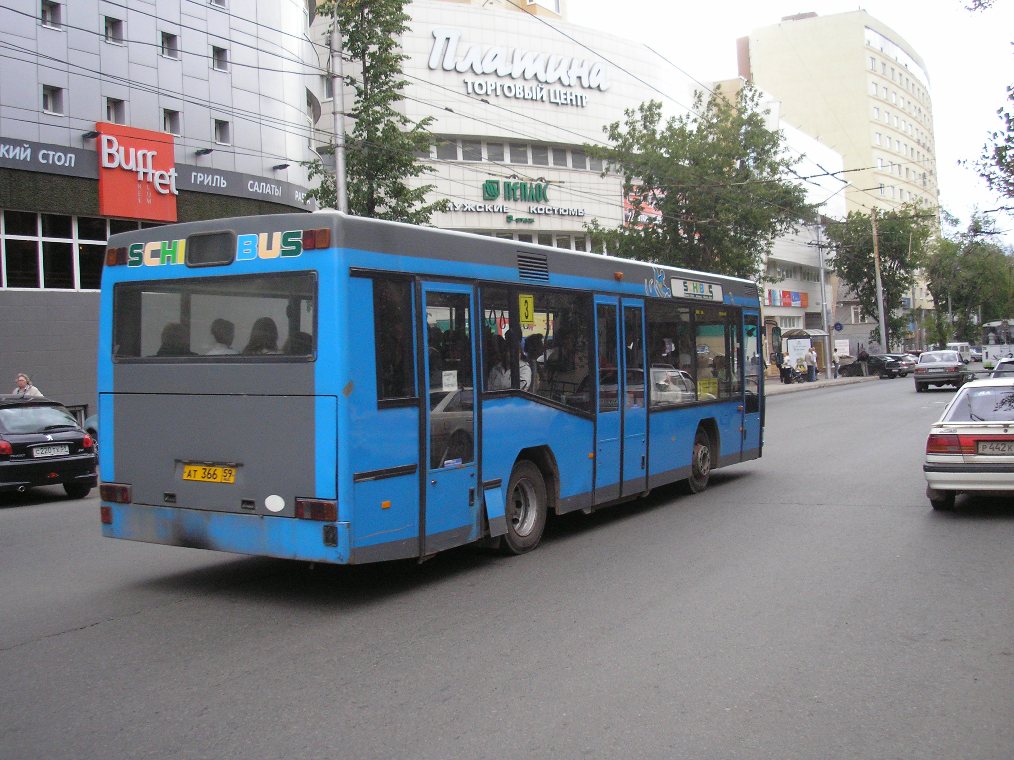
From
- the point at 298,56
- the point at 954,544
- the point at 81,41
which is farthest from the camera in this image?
the point at 298,56

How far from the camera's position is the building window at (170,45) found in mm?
25828

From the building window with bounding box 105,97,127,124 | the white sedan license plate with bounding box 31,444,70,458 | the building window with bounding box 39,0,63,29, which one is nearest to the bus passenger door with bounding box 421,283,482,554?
the white sedan license plate with bounding box 31,444,70,458

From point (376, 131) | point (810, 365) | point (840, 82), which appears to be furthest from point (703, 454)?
point (840, 82)

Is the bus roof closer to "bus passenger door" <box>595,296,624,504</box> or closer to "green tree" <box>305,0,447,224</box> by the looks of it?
"bus passenger door" <box>595,296,624,504</box>

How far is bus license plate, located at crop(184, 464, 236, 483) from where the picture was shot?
709 cm

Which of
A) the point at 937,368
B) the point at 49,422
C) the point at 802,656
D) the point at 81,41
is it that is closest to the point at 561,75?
the point at 937,368

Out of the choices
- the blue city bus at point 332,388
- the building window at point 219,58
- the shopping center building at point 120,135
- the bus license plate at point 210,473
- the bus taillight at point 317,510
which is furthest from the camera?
the building window at point 219,58

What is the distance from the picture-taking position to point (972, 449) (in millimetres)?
10086

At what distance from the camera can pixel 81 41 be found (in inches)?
930

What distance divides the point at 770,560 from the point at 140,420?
5.36 m

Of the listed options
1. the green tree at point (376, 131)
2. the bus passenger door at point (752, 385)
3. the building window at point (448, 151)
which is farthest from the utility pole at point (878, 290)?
the bus passenger door at point (752, 385)

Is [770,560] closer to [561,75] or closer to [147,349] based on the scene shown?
[147,349]

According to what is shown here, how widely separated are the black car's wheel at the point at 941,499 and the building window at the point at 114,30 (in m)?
22.4

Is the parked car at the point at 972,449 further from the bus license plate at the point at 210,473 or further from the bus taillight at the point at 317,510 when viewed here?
the bus license plate at the point at 210,473
